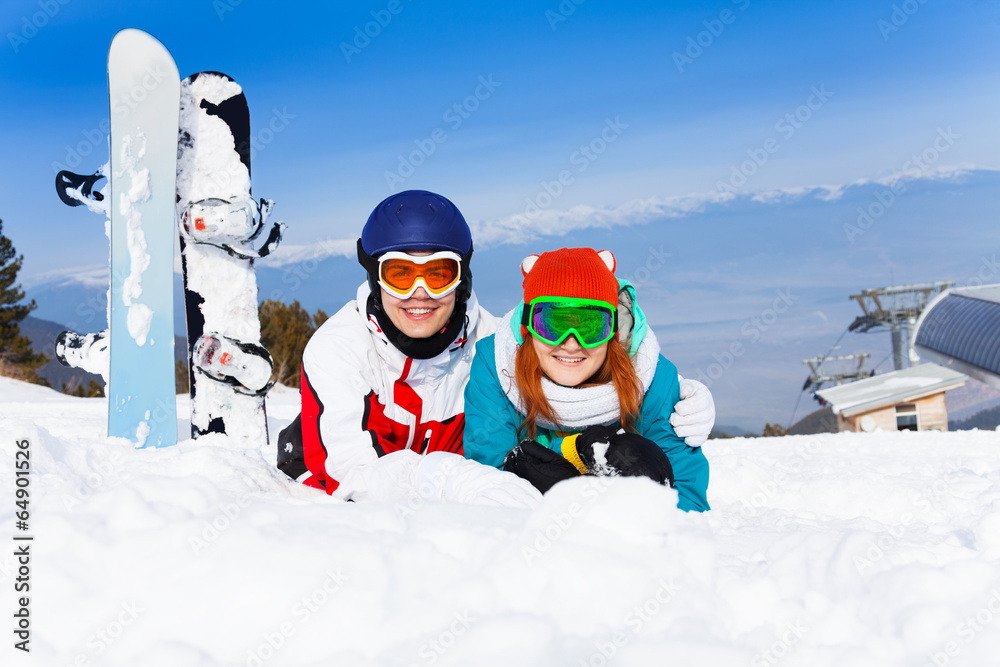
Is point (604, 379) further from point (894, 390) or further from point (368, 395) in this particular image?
point (894, 390)

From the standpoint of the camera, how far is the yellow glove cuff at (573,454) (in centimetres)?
243

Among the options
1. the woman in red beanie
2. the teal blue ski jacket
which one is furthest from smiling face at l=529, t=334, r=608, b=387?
the teal blue ski jacket

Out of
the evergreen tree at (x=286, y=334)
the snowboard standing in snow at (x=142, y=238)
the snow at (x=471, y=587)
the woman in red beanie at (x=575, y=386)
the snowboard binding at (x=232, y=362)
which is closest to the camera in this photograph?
the snow at (x=471, y=587)

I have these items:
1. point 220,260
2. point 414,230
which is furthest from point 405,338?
point 220,260

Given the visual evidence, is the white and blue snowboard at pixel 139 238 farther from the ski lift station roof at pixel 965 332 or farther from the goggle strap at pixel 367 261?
the ski lift station roof at pixel 965 332

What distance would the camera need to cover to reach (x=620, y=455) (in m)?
2.28

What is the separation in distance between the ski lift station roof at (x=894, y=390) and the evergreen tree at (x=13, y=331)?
23416 millimetres

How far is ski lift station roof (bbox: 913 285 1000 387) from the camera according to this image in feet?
51.2

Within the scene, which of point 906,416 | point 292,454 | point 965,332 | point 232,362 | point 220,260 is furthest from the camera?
point 965,332

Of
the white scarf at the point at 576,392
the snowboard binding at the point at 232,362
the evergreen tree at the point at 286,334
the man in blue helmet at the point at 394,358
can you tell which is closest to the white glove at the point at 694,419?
the white scarf at the point at 576,392

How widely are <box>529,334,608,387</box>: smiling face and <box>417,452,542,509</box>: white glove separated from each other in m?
0.48

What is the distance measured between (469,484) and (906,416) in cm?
1724

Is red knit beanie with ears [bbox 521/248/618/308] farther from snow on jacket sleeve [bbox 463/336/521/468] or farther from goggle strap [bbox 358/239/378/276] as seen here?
goggle strap [bbox 358/239/378/276]

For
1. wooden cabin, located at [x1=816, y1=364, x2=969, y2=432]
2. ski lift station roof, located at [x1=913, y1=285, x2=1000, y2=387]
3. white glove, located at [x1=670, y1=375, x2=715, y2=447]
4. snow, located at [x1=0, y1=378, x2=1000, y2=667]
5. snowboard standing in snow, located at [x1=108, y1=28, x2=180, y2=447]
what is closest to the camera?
snow, located at [x1=0, y1=378, x2=1000, y2=667]
